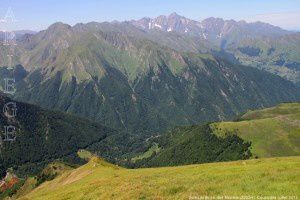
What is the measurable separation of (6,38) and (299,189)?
263 ft

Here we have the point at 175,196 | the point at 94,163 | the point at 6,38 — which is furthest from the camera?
the point at 94,163

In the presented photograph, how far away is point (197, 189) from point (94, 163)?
119m

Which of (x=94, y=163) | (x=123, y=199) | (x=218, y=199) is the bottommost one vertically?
(x=94, y=163)

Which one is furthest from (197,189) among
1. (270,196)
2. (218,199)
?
(270,196)

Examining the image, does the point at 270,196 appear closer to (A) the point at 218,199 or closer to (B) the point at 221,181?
(A) the point at 218,199

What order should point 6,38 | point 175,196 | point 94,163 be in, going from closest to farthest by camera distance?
→ point 175,196 → point 6,38 → point 94,163

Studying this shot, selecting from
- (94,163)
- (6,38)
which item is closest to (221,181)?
(6,38)

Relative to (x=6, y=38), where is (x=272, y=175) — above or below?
below

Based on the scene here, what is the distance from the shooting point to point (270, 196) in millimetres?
39688

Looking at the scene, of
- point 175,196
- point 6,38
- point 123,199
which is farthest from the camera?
point 6,38

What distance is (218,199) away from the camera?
40719mm

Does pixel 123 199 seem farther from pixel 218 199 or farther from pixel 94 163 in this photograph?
pixel 94 163

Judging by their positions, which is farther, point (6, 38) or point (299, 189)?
point (6, 38)

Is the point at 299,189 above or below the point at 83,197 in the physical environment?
above
